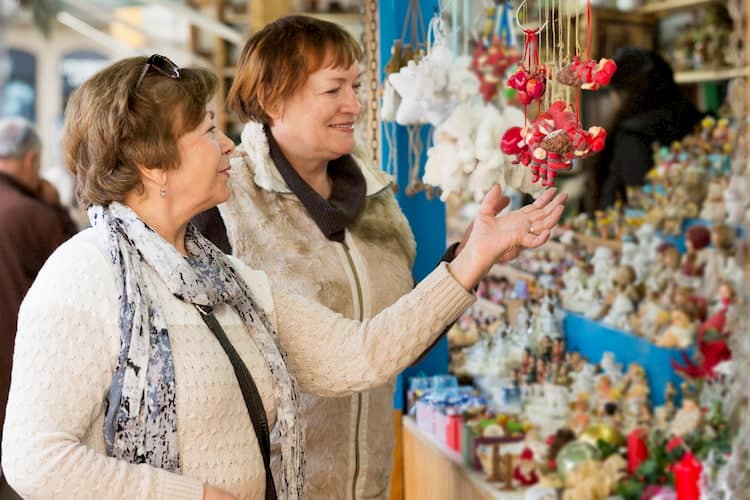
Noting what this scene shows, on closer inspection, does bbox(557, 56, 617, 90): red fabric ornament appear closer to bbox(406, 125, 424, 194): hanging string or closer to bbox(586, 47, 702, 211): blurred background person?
bbox(406, 125, 424, 194): hanging string

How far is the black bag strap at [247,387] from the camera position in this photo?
4.55ft

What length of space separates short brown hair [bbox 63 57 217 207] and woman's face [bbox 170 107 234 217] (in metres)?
0.02

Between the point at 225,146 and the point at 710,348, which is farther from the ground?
the point at 225,146

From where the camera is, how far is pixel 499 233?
1462mm

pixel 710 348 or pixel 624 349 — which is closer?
pixel 710 348

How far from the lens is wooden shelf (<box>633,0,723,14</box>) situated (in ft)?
10.6

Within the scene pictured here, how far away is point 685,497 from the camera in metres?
1.94

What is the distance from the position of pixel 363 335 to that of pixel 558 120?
0.48 m

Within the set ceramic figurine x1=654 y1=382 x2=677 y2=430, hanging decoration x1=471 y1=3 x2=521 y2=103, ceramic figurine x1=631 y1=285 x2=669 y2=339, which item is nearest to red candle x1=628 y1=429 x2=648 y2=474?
ceramic figurine x1=654 y1=382 x2=677 y2=430

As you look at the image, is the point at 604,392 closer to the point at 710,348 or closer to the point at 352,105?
the point at 710,348

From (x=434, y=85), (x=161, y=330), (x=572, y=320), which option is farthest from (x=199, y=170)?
(x=572, y=320)

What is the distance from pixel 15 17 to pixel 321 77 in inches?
408

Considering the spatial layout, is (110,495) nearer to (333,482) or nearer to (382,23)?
(333,482)

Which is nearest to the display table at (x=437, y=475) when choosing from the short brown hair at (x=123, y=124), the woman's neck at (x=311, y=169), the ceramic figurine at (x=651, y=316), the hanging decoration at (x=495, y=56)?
the ceramic figurine at (x=651, y=316)
